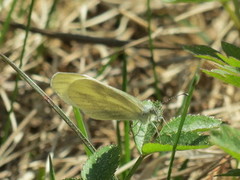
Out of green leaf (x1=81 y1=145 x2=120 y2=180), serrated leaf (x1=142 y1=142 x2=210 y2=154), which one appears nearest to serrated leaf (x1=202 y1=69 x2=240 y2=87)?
serrated leaf (x1=142 y1=142 x2=210 y2=154)

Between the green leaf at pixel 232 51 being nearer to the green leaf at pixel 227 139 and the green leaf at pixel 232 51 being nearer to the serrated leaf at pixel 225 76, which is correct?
the serrated leaf at pixel 225 76

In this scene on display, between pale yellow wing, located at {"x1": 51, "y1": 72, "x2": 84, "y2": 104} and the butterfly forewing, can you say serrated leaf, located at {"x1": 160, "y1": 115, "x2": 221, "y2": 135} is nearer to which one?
the butterfly forewing

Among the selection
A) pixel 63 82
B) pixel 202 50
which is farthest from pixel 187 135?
pixel 63 82

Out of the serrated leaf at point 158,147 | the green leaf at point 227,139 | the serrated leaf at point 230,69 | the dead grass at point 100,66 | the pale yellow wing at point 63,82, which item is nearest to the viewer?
the green leaf at point 227,139

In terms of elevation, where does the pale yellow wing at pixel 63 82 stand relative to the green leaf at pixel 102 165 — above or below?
above

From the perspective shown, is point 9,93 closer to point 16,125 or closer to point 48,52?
point 16,125

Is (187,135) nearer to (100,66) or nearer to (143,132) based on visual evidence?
(143,132)

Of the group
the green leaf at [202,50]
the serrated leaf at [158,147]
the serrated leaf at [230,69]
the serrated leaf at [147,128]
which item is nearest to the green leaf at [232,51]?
the green leaf at [202,50]
